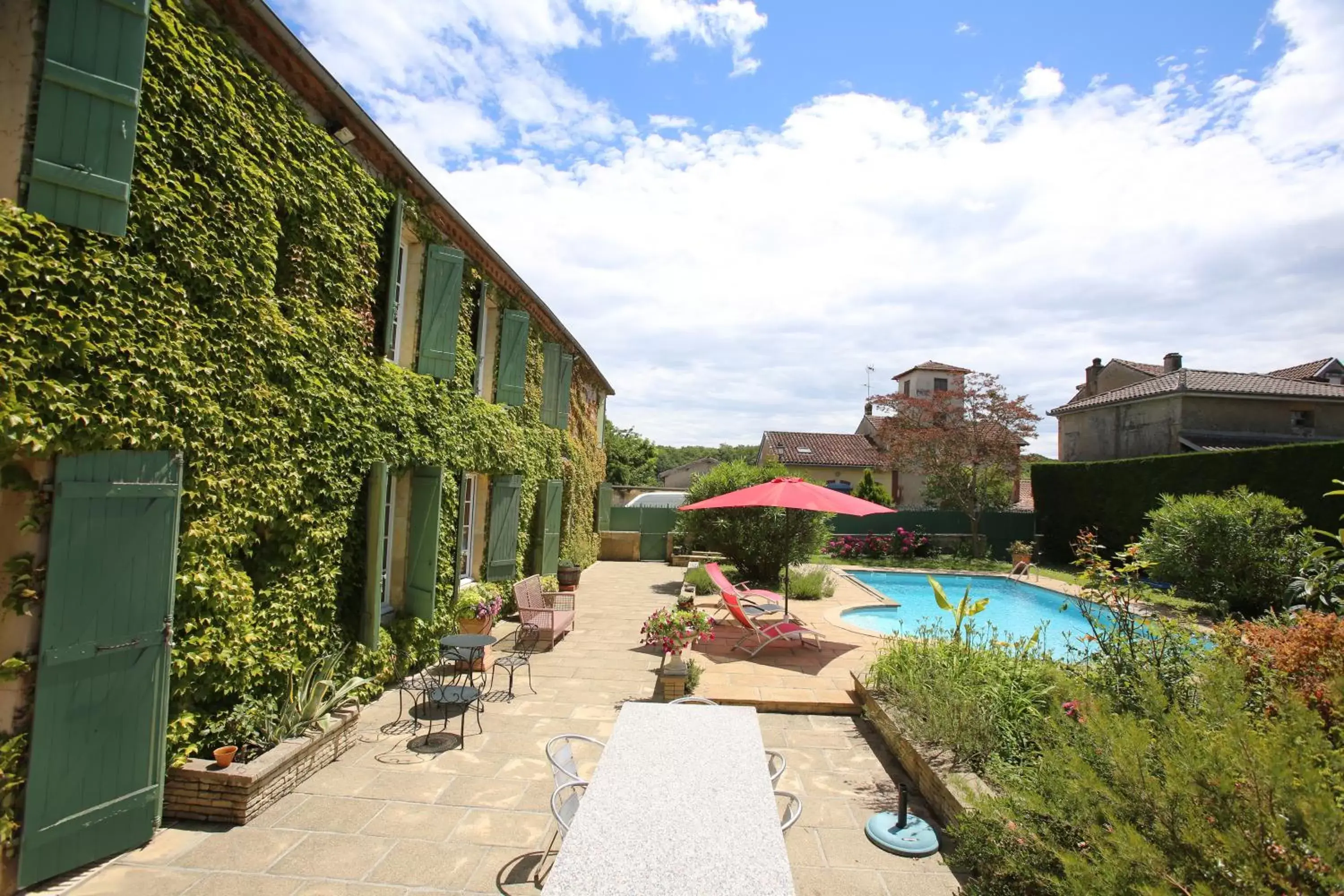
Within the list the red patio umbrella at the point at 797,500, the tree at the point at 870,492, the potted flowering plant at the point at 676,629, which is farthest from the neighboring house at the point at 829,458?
the potted flowering plant at the point at 676,629

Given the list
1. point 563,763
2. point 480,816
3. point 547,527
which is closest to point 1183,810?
point 563,763

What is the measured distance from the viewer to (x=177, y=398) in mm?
4047

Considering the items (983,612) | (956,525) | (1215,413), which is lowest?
(983,612)

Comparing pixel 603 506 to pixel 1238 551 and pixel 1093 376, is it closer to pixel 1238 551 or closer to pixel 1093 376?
pixel 1238 551

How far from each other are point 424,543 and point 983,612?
9.61 metres

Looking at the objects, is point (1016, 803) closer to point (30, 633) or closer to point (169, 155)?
point (30, 633)

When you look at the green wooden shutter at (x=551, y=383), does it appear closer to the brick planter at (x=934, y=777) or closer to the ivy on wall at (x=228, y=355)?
the ivy on wall at (x=228, y=355)

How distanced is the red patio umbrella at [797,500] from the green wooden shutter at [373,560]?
465cm

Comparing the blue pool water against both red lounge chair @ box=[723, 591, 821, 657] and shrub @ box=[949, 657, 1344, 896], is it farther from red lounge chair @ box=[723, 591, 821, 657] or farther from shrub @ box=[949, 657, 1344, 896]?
shrub @ box=[949, 657, 1344, 896]

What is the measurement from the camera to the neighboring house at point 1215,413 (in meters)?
A: 20.7

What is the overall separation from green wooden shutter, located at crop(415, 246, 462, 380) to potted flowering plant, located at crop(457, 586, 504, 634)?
293 centimetres

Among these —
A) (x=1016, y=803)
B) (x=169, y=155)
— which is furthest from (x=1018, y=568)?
(x=169, y=155)

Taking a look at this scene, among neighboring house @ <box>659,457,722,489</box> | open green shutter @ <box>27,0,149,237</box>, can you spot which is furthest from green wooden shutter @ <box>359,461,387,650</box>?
neighboring house @ <box>659,457,722,489</box>

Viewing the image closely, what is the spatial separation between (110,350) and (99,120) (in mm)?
1252
